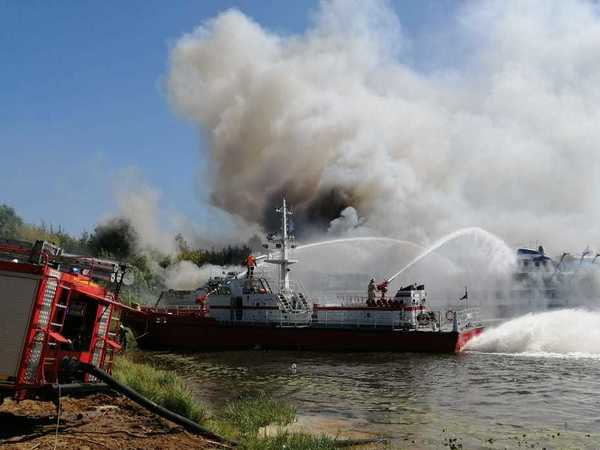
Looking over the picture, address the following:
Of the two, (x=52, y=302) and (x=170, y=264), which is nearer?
(x=52, y=302)

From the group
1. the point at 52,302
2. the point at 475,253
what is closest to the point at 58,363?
the point at 52,302

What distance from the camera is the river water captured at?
44.4 feet

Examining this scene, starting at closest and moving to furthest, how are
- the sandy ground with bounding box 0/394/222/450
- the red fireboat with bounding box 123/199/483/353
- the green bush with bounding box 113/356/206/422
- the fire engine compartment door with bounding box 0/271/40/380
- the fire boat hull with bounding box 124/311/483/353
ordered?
the sandy ground with bounding box 0/394/222/450, the fire engine compartment door with bounding box 0/271/40/380, the green bush with bounding box 113/356/206/422, the fire boat hull with bounding box 124/311/483/353, the red fireboat with bounding box 123/199/483/353

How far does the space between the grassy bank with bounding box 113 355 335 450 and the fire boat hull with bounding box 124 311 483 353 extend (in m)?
13.2

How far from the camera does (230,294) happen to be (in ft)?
110

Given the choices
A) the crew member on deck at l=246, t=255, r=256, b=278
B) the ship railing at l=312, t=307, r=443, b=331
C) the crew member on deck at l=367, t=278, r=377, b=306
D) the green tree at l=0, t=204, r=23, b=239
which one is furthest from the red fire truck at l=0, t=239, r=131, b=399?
the green tree at l=0, t=204, r=23, b=239

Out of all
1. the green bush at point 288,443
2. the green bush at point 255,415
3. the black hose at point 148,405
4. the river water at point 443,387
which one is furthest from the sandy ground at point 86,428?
the river water at point 443,387

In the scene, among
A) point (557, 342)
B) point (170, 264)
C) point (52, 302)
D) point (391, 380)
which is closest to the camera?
point (52, 302)

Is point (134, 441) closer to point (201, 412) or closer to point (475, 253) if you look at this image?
point (201, 412)

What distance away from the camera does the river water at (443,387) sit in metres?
13.5

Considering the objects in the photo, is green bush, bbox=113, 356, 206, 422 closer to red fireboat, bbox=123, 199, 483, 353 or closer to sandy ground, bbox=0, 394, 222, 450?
sandy ground, bbox=0, 394, 222, 450

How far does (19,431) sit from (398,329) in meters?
22.6

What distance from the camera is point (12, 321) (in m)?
10.1

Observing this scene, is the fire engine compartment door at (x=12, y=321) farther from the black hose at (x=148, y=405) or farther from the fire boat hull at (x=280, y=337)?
the fire boat hull at (x=280, y=337)
